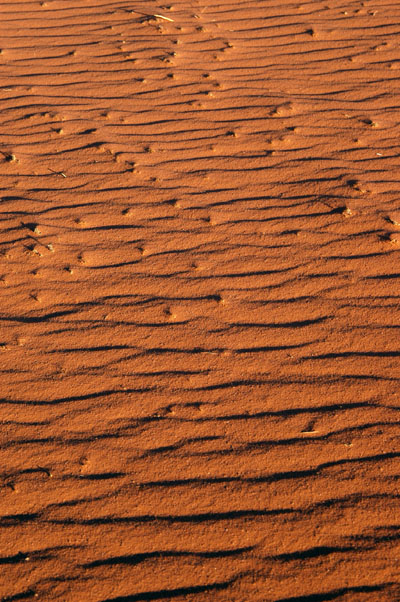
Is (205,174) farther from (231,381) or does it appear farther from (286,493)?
(286,493)

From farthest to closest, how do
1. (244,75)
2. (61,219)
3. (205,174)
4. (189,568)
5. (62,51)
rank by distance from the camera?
1. (62,51)
2. (244,75)
3. (205,174)
4. (61,219)
5. (189,568)

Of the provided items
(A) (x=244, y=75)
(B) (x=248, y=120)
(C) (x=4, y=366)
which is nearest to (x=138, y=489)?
(C) (x=4, y=366)

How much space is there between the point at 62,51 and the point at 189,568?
487 centimetres

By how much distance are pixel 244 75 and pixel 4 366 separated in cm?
344

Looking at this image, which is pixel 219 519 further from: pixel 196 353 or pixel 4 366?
pixel 4 366

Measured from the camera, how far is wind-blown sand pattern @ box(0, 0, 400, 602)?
275cm

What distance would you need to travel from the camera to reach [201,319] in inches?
146

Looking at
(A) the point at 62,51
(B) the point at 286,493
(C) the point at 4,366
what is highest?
(A) the point at 62,51

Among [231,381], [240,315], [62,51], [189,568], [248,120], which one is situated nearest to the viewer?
[189,568]

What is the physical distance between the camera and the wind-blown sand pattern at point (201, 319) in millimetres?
2750

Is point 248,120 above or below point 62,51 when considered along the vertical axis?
below

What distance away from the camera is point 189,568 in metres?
2.67

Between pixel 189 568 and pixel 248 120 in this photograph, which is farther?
pixel 248 120

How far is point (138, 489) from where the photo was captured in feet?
9.65
